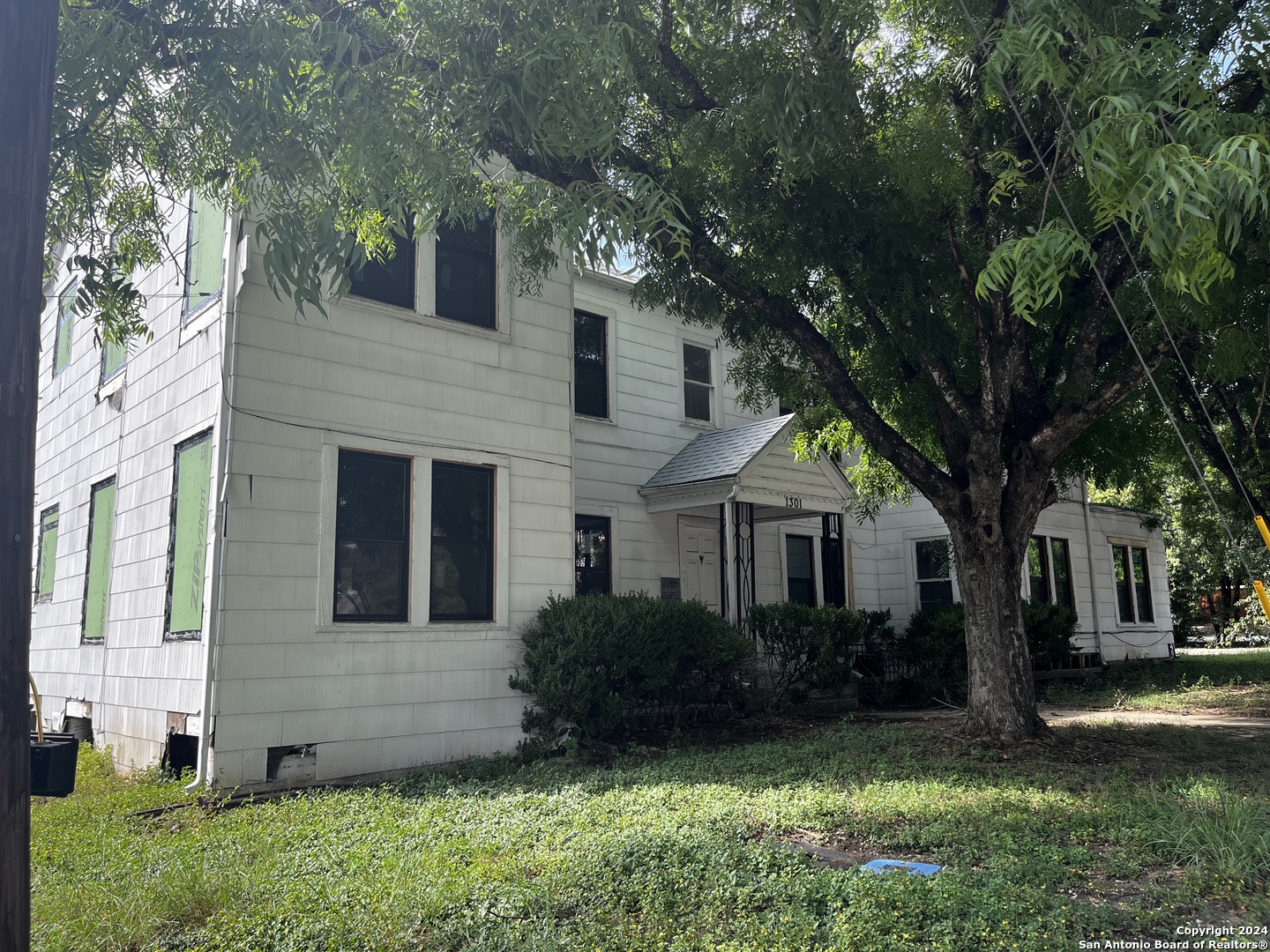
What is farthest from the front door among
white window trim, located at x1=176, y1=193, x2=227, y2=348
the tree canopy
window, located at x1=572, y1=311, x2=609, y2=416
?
white window trim, located at x1=176, y1=193, x2=227, y2=348

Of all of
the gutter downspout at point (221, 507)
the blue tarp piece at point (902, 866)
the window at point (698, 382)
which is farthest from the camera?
Result: the window at point (698, 382)

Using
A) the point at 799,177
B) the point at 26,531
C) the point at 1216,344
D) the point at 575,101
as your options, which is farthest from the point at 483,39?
the point at 1216,344

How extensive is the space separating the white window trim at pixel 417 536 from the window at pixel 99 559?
426 centimetres

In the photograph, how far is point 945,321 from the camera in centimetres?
930

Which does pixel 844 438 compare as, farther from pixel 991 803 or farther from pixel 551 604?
pixel 991 803

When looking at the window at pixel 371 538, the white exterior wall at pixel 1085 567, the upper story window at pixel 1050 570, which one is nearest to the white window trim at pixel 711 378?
the white exterior wall at pixel 1085 567

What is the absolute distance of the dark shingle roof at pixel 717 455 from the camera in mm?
13266

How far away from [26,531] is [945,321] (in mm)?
8244

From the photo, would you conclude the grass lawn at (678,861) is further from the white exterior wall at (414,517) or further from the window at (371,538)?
the window at (371,538)

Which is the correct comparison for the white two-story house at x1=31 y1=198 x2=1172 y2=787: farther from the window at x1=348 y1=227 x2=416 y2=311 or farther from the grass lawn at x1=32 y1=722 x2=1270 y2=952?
the grass lawn at x1=32 y1=722 x2=1270 y2=952

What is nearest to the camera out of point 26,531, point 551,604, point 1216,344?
point 26,531

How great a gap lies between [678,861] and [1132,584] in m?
20.5

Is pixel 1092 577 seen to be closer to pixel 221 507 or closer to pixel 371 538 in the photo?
pixel 371 538

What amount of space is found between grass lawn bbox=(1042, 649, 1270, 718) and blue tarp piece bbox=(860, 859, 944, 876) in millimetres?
10120
